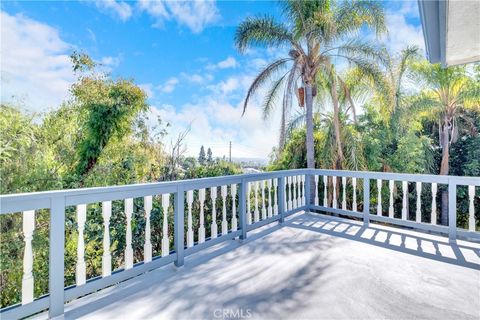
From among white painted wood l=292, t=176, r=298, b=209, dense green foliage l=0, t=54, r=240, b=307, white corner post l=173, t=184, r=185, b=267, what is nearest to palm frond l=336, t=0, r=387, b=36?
white painted wood l=292, t=176, r=298, b=209

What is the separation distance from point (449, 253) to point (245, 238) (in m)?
2.53

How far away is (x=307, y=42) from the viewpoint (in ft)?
22.0

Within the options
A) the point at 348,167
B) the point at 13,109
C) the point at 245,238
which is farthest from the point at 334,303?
the point at 13,109

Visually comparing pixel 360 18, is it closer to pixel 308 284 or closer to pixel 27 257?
pixel 308 284

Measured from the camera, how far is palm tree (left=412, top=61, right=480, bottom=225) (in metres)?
10.3

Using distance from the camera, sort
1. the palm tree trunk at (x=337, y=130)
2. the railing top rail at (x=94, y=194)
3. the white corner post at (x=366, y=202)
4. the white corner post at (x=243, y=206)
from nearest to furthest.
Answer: the railing top rail at (x=94, y=194), the white corner post at (x=243, y=206), the white corner post at (x=366, y=202), the palm tree trunk at (x=337, y=130)

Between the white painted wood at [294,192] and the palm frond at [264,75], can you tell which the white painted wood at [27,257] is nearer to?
the white painted wood at [294,192]

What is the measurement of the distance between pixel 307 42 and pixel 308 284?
614cm

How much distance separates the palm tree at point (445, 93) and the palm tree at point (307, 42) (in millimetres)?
5405

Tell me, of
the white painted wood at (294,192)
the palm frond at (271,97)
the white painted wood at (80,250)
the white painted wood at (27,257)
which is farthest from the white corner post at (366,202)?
the white painted wood at (27,257)

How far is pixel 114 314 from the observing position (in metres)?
2.01

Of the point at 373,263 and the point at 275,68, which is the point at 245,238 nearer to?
the point at 373,263

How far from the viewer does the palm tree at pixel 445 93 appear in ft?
33.8

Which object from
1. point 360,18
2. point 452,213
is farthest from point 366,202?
point 360,18
